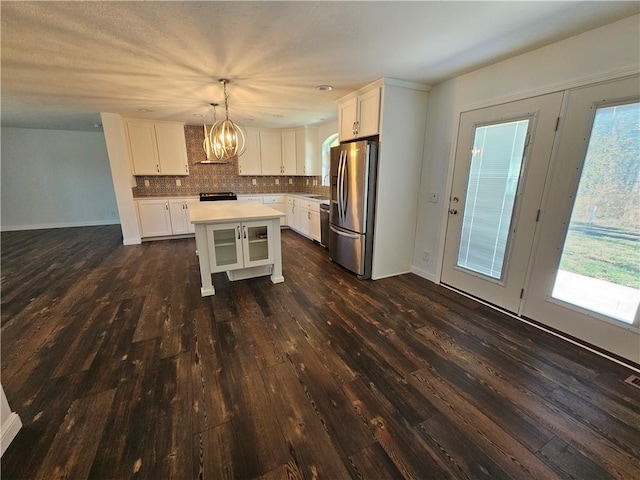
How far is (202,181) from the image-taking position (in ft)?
19.7

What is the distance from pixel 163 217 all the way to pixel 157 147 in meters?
1.39

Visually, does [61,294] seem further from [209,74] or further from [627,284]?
[627,284]

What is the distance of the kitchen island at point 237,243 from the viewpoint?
3.00 meters

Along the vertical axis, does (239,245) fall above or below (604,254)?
below

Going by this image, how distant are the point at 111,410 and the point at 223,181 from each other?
17.3ft

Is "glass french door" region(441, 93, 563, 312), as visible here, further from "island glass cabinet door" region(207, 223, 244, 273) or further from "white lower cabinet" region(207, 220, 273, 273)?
"island glass cabinet door" region(207, 223, 244, 273)

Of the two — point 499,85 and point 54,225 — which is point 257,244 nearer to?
point 499,85

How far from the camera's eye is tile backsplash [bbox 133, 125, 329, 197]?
5.64m

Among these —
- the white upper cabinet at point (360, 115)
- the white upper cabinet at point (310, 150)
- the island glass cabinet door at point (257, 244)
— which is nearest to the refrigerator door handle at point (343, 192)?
the white upper cabinet at point (360, 115)

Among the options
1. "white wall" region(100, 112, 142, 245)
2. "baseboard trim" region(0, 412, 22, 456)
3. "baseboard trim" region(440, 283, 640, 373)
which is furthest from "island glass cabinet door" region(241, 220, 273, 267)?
"white wall" region(100, 112, 142, 245)

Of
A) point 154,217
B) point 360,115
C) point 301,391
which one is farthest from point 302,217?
point 301,391

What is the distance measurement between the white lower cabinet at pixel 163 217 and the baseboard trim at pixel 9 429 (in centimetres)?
420

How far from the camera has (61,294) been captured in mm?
3047

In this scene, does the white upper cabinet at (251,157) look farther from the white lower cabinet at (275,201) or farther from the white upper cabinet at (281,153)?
the white lower cabinet at (275,201)
